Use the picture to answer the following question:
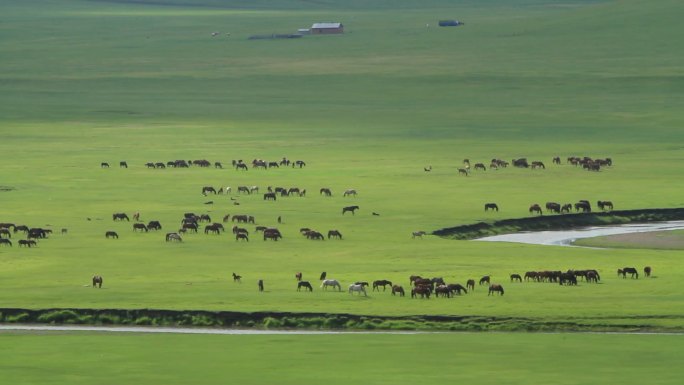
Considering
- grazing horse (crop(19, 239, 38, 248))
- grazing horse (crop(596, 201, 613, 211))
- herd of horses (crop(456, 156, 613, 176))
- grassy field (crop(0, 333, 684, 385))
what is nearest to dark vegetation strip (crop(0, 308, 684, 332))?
grassy field (crop(0, 333, 684, 385))

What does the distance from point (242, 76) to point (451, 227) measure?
67.3m

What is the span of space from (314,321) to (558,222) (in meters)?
18.5

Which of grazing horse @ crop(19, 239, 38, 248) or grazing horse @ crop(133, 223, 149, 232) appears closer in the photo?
grazing horse @ crop(19, 239, 38, 248)

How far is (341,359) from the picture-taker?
2947cm

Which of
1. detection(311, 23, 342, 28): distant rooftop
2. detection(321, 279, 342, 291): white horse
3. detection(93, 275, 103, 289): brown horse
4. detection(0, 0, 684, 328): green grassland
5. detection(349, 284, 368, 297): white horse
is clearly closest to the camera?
detection(349, 284, 368, 297): white horse

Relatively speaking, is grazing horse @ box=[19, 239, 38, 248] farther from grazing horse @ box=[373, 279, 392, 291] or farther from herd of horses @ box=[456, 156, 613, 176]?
herd of horses @ box=[456, 156, 613, 176]

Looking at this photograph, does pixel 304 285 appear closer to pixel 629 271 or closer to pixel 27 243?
pixel 629 271

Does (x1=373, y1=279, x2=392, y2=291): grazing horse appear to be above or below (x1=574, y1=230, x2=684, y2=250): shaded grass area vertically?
below

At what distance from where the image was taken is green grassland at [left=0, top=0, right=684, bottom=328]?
3747 cm

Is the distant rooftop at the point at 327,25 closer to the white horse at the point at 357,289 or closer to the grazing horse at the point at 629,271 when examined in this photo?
the grazing horse at the point at 629,271

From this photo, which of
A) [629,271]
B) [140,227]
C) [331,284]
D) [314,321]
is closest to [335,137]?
[140,227]

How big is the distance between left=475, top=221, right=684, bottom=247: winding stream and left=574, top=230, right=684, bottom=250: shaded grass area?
597 mm

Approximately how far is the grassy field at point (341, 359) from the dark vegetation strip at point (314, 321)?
78cm

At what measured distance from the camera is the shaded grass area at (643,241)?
44562 millimetres
